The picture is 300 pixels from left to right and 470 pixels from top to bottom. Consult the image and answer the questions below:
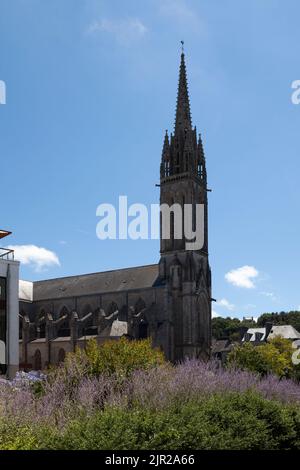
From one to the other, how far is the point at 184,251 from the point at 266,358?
1625cm

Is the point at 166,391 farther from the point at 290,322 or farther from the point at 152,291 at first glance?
the point at 290,322

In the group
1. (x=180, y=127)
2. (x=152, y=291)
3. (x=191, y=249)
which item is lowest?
(x=152, y=291)

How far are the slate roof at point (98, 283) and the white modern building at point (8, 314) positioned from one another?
128 ft

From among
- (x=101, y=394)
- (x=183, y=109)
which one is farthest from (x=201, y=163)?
(x=101, y=394)

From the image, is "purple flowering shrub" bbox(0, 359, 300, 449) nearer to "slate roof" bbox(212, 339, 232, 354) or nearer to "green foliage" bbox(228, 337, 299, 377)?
"green foliage" bbox(228, 337, 299, 377)

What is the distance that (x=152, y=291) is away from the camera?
68000mm

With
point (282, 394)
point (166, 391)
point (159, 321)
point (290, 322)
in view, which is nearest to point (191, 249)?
point (159, 321)

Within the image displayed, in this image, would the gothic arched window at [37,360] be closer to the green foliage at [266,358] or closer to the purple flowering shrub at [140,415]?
the green foliage at [266,358]

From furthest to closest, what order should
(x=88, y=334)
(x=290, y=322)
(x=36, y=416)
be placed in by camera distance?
(x=290, y=322), (x=88, y=334), (x=36, y=416)

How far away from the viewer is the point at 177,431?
12195 mm

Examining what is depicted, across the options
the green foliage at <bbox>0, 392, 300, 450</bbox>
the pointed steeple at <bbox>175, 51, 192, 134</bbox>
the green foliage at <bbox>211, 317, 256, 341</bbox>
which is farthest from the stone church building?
the green foliage at <bbox>211, 317, 256, 341</bbox>

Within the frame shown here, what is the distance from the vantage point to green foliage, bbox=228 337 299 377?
51.0 metres

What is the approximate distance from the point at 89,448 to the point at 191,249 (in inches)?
2228

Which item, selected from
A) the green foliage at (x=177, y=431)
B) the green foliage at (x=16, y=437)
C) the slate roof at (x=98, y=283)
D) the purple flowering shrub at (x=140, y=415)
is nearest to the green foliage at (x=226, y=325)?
the slate roof at (x=98, y=283)
